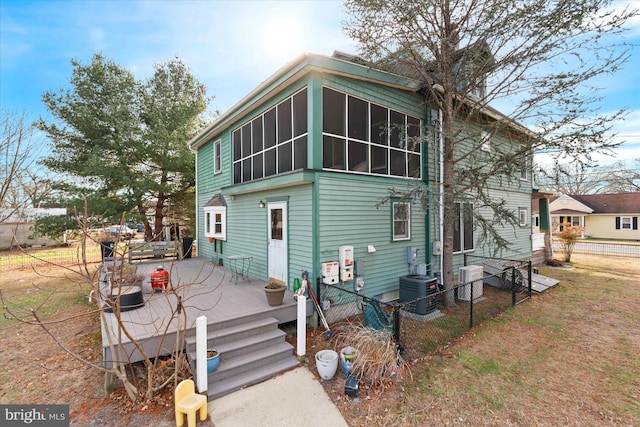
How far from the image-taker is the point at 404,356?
4.85 m

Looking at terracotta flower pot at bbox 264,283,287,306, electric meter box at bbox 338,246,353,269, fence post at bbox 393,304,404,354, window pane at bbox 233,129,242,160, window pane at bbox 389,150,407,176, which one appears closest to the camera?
fence post at bbox 393,304,404,354

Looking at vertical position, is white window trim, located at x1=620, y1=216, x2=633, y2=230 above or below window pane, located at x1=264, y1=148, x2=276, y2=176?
below

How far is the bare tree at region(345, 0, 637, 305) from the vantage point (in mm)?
5797

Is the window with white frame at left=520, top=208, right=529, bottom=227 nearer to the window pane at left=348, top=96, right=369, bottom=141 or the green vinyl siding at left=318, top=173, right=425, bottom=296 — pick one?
the green vinyl siding at left=318, top=173, right=425, bottom=296

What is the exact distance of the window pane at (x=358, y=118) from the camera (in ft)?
22.4

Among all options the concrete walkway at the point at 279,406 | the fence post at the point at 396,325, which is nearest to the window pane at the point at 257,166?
the fence post at the point at 396,325

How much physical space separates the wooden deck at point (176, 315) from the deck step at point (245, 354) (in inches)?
7.5

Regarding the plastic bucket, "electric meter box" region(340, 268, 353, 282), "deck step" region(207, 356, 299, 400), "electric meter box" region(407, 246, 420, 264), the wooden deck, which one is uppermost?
"electric meter box" region(407, 246, 420, 264)

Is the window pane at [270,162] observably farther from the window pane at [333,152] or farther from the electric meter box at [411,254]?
the electric meter box at [411,254]

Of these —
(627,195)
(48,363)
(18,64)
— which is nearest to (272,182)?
(48,363)

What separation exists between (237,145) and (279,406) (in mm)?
8004

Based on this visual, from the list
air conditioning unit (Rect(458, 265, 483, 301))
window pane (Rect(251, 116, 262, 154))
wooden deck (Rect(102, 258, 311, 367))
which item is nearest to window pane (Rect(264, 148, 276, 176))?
window pane (Rect(251, 116, 262, 154))

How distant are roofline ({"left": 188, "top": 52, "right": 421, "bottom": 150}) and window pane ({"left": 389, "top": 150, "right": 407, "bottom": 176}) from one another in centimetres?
180

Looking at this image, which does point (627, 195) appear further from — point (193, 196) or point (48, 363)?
point (48, 363)
